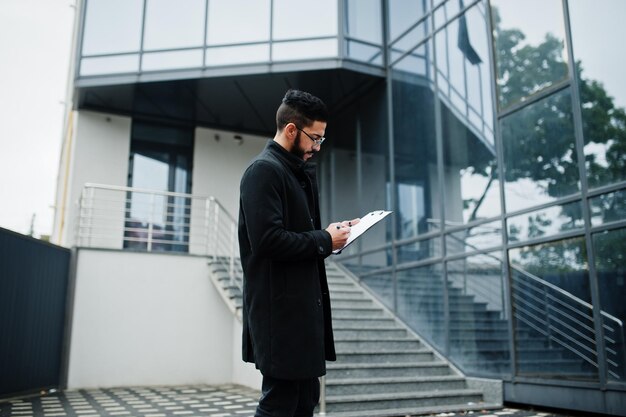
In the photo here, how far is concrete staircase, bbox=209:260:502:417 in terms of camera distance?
558 cm

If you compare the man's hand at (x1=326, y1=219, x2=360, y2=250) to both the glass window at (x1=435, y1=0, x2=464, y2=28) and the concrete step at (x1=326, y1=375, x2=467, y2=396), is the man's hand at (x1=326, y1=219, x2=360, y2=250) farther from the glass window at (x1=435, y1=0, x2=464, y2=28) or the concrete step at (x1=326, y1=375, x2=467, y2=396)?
the glass window at (x1=435, y1=0, x2=464, y2=28)

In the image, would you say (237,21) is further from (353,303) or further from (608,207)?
(608,207)

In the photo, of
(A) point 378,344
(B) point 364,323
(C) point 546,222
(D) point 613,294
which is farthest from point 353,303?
(D) point 613,294

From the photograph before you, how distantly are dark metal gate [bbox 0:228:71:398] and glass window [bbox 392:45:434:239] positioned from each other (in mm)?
4831

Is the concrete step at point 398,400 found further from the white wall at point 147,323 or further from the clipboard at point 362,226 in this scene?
the clipboard at point 362,226

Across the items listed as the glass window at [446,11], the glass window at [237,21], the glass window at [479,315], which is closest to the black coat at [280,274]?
the glass window at [479,315]

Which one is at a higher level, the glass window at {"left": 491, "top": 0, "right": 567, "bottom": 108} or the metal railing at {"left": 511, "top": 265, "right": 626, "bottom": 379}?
the glass window at {"left": 491, "top": 0, "right": 567, "bottom": 108}

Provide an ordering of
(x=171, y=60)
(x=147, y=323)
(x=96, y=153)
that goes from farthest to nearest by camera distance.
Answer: (x=96, y=153) < (x=171, y=60) < (x=147, y=323)

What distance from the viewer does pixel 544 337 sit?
18.2ft

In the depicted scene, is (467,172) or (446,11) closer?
(467,172)

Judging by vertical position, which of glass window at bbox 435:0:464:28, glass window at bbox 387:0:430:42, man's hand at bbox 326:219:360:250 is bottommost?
man's hand at bbox 326:219:360:250

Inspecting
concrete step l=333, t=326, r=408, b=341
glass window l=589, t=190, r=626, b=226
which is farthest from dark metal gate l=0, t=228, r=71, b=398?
glass window l=589, t=190, r=626, b=226

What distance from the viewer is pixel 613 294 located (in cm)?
486

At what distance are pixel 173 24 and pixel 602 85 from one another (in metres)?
7.13
